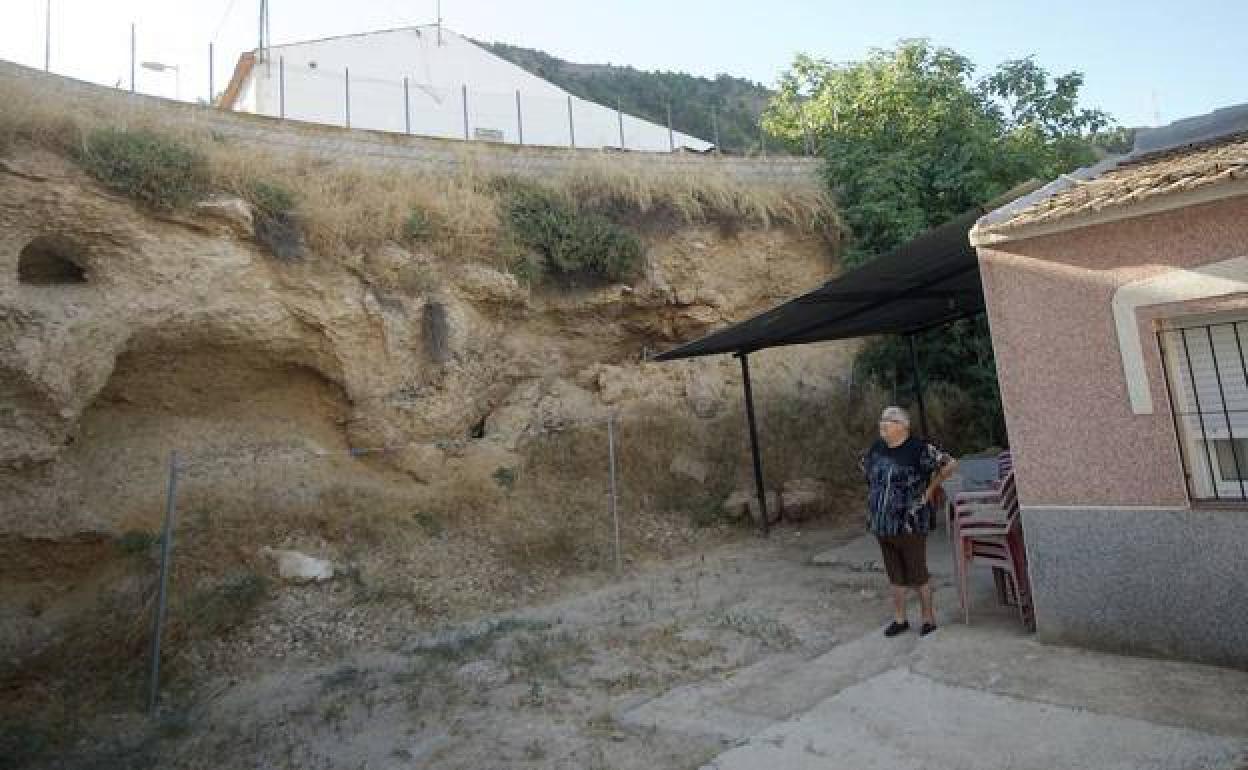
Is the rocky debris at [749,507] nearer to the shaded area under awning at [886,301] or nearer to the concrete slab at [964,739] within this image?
the shaded area under awning at [886,301]

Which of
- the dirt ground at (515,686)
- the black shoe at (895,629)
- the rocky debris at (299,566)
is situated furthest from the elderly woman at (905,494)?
the rocky debris at (299,566)

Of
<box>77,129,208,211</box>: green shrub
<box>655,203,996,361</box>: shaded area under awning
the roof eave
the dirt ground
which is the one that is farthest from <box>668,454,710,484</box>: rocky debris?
<box>77,129,208,211</box>: green shrub

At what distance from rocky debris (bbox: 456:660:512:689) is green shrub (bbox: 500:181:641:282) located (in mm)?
6956

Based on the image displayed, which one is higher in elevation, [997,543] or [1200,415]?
[1200,415]

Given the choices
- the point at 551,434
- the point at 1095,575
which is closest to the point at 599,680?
the point at 1095,575

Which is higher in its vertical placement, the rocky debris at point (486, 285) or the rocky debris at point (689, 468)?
the rocky debris at point (486, 285)

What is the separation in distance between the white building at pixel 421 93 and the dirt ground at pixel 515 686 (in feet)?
46.5

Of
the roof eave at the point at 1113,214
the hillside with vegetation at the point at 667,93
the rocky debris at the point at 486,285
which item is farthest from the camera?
the hillside with vegetation at the point at 667,93

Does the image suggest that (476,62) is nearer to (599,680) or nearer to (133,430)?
(133,430)

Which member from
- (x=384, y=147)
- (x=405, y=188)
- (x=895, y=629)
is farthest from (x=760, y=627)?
(x=384, y=147)

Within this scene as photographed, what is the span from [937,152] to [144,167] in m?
11.8

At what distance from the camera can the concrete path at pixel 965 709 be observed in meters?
3.17

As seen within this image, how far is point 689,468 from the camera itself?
10469 mm

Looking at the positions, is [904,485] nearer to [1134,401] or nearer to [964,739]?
[1134,401]
